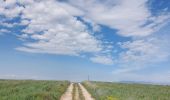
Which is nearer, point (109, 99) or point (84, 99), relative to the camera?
point (109, 99)

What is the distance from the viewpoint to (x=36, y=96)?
2650 cm

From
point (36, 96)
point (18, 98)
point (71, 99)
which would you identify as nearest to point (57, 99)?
point (71, 99)

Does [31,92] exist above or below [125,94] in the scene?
above

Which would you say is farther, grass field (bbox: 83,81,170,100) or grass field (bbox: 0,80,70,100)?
grass field (bbox: 83,81,170,100)

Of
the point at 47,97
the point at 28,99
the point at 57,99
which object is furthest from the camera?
the point at 57,99

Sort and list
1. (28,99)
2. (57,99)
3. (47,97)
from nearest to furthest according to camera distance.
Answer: (28,99) < (47,97) < (57,99)

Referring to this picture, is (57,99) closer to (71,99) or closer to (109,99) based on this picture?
(71,99)

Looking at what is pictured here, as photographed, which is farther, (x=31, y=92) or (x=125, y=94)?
(x=125, y=94)

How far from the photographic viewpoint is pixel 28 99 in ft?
81.9

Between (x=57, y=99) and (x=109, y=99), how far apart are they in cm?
655

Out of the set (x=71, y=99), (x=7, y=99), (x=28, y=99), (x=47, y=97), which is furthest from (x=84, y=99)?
(x=7, y=99)

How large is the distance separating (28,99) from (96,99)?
8598mm

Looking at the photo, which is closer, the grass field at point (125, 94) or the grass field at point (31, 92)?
the grass field at point (31, 92)

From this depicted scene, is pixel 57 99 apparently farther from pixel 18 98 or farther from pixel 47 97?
pixel 18 98
